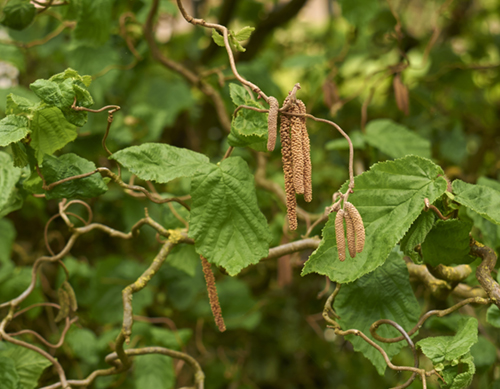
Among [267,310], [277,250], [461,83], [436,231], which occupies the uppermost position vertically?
[436,231]

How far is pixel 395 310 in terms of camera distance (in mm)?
753

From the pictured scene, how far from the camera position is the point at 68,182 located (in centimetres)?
72

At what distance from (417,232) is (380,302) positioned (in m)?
0.16

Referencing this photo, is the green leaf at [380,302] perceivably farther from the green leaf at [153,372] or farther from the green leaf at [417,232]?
the green leaf at [153,372]

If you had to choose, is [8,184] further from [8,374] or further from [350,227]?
[350,227]

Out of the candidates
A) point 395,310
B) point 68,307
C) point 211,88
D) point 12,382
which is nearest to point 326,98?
point 211,88

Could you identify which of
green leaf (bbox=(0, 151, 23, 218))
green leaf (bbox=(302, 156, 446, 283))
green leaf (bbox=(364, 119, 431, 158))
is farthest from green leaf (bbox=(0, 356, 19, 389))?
green leaf (bbox=(364, 119, 431, 158))

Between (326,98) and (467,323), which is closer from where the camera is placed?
(467,323)

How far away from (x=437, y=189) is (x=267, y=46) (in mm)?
1737

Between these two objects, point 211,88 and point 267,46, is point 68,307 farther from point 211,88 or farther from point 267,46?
point 267,46

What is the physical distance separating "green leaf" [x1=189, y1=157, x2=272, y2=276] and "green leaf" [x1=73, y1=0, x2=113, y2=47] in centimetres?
59

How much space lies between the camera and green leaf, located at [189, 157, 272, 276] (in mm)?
686

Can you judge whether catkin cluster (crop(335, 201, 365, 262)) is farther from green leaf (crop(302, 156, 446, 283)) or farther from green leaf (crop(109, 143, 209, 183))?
green leaf (crop(109, 143, 209, 183))

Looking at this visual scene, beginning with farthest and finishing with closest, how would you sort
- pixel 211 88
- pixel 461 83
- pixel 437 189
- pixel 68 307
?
pixel 461 83, pixel 211 88, pixel 68 307, pixel 437 189
